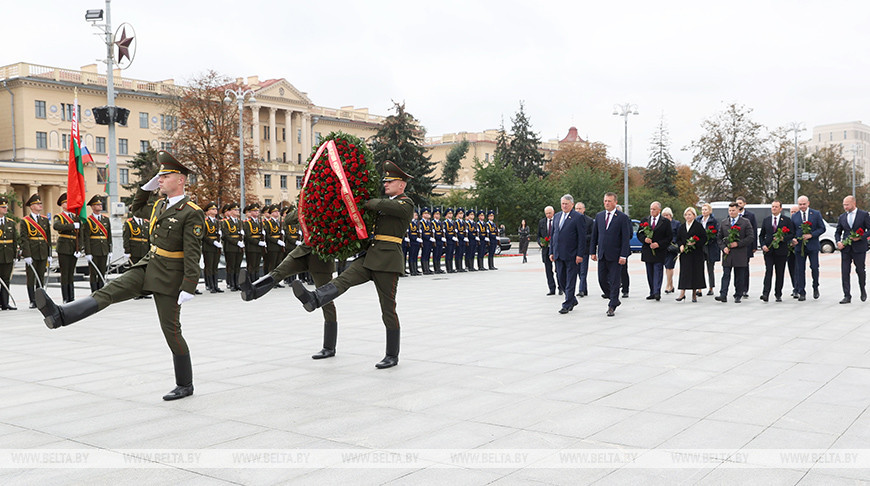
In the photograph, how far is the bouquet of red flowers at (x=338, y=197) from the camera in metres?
7.12

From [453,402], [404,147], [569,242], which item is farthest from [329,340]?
[404,147]

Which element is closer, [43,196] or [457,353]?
[457,353]

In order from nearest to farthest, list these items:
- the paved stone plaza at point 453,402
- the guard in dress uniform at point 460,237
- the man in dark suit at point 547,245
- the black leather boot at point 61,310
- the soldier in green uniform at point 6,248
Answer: the paved stone plaza at point 453,402 < the black leather boot at point 61,310 < the soldier in green uniform at point 6,248 < the man in dark suit at point 547,245 < the guard in dress uniform at point 460,237

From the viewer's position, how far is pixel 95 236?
1521 cm

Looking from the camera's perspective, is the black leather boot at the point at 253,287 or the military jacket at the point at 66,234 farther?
the military jacket at the point at 66,234

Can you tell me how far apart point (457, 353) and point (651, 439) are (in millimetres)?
3638

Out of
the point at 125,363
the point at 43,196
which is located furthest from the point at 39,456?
the point at 43,196

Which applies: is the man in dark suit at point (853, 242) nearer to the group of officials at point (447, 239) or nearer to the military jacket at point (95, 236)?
the group of officials at point (447, 239)

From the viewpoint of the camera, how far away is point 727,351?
329 inches

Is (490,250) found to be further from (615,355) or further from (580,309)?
(615,355)

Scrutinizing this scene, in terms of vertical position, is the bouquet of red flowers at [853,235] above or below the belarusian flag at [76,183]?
below

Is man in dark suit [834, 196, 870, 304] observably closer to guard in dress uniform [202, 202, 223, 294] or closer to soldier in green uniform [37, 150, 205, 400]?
soldier in green uniform [37, 150, 205, 400]

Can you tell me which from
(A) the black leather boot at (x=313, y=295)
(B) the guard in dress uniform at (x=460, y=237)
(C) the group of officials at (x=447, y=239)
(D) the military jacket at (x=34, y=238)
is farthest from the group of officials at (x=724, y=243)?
(D) the military jacket at (x=34, y=238)

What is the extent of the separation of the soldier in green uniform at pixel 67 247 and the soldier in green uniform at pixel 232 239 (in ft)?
11.4
